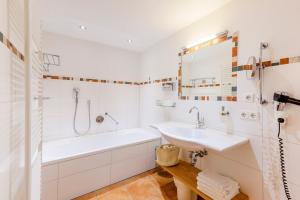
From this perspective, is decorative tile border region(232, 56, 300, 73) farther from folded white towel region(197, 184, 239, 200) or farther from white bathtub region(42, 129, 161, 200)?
white bathtub region(42, 129, 161, 200)

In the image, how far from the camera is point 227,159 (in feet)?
Answer: 5.19

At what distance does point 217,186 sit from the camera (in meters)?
1.33

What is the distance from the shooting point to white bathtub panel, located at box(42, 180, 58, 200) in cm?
162

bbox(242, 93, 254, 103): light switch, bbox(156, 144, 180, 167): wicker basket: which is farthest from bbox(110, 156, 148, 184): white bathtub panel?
bbox(242, 93, 254, 103): light switch

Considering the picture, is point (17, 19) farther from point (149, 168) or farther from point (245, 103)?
point (149, 168)

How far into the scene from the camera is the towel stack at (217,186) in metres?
1.31

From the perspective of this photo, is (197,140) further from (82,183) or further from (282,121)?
(82,183)

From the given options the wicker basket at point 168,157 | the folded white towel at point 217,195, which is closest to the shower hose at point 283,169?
the folded white towel at point 217,195

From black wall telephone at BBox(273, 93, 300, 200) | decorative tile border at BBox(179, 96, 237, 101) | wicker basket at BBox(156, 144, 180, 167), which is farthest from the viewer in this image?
wicker basket at BBox(156, 144, 180, 167)

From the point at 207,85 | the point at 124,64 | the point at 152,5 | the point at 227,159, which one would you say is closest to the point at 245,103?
the point at 207,85

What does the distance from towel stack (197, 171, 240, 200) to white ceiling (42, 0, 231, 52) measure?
1846 millimetres

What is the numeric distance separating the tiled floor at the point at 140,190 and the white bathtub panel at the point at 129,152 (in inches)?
13.6

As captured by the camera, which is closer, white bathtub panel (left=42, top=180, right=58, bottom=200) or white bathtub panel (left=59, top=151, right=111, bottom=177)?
white bathtub panel (left=42, top=180, right=58, bottom=200)

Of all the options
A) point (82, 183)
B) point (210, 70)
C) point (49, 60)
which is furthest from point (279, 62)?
point (49, 60)
